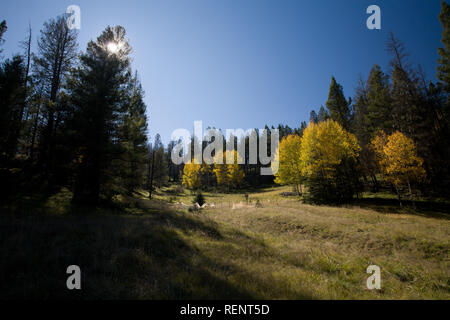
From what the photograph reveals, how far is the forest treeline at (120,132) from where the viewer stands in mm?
13289

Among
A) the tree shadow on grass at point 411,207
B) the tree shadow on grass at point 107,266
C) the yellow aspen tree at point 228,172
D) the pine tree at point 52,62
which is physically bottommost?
the tree shadow on grass at point 411,207

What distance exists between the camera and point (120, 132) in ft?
Result: 47.4

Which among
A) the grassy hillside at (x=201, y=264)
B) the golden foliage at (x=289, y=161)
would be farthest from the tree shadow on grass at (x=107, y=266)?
the golden foliage at (x=289, y=161)

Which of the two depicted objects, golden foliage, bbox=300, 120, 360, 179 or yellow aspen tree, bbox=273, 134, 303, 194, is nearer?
golden foliage, bbox=300, 120, 360, 179

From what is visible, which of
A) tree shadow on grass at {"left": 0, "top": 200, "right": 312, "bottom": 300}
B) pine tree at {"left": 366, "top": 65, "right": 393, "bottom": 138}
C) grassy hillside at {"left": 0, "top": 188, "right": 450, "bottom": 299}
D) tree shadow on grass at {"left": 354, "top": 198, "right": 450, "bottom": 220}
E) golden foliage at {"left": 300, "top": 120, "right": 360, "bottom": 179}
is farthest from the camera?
pine tree at {"left": 366, "top": 65, "right": 393, "bottom": 138}

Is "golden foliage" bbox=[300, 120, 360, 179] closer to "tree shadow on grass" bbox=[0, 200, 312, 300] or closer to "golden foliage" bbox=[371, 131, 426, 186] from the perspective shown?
"golden foliage" bbox=[371, 131, 426, 186]

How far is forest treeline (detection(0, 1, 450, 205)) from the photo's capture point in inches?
523

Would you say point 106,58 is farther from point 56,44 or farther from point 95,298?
point 95,298

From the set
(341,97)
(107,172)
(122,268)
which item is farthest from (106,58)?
(341,97)

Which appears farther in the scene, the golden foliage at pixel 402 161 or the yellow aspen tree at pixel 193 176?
the yellow aspen tree at pixel 193 176

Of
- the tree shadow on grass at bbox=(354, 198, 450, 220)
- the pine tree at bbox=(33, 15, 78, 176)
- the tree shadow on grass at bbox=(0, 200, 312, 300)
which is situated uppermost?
the pine tree at bbox=(33, 15, 78, 176)

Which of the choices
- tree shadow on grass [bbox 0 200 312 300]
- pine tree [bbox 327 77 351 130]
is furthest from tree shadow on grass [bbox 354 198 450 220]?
tree shadow on grass [bbox 0 200 312 300]

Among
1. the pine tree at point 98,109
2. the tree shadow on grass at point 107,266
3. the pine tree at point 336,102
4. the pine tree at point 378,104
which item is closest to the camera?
the tree shadow on grass at point 107,266

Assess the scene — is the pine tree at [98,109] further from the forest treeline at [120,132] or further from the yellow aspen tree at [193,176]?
the yellow aspen tree at [193,176]
